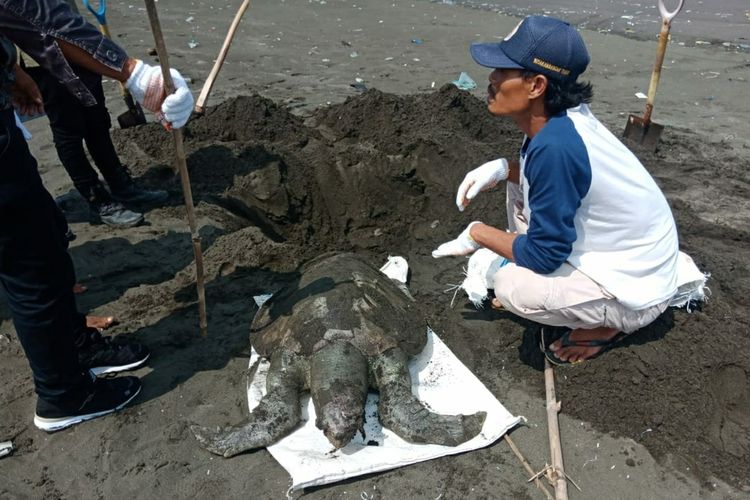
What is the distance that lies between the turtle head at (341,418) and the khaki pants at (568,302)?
0.90m

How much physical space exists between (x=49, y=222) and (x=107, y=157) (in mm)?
1923

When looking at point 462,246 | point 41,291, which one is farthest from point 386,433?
point 41,291

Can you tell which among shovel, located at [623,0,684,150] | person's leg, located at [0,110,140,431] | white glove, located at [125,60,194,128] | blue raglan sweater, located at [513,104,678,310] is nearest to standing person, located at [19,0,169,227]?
white glove, located at [125,60,194,128]

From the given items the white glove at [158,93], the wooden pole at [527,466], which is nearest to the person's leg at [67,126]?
the white glove at [158,93]

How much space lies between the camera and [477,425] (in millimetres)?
2232

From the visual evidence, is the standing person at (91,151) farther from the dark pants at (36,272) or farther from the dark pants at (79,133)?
the dark pants at (36,272)

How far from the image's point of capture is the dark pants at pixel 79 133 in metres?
3.22

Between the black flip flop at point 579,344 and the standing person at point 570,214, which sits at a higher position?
the standing person at point 570,214

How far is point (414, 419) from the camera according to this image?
87.5 inches

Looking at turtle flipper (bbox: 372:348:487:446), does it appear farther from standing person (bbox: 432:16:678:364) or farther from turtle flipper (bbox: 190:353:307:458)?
standing person (bbox: 432:16:678:364)

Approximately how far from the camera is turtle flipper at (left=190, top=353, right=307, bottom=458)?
2.15 m

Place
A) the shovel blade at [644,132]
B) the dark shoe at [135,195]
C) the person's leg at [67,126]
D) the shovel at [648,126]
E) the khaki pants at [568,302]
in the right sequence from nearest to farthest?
the khaki pants at [568,302] < the person's leg at [67,126] < the dark shoe at [135,195] < the shovel at [648,126] < the shovel blade at [644,132]

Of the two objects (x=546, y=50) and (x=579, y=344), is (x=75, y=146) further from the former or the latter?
(x=579, y=344)

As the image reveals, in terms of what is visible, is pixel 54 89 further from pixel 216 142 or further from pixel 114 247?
pixel 216 142
